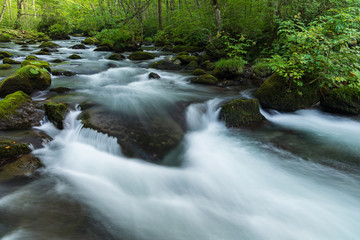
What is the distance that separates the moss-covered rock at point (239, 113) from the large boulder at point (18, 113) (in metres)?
4.22

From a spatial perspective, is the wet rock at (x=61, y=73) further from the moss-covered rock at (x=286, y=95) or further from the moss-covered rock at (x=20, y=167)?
the moss-covered rock at (x=286, y=95)

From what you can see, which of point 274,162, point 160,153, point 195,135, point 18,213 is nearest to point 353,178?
point 274,162

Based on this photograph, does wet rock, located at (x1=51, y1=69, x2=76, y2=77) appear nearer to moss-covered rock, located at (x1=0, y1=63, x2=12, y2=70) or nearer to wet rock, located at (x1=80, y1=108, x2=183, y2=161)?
moss-covered rock, located at (x1=0, y1=63, x2=12, y2=70)

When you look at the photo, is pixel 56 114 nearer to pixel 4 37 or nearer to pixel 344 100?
pixel 344 100

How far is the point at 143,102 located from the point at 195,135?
1920 millimetres

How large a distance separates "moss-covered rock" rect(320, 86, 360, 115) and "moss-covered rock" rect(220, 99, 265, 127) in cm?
237

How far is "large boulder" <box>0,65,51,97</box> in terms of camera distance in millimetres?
5512

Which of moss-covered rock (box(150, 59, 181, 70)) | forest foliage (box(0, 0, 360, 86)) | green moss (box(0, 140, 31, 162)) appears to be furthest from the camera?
moss-covered rock (box(150, 59, 181, 70))

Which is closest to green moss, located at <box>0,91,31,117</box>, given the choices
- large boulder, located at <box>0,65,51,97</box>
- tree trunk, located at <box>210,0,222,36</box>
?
large boulder, located at <box>0,65,51,97</box>

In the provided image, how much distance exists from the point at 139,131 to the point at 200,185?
1.75m

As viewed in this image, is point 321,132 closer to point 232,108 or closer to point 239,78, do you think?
point 232,108

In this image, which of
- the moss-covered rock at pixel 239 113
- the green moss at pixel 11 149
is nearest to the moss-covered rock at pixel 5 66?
the green moss at pixel 11 149

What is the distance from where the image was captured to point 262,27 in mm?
9281

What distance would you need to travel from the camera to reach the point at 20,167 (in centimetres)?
308
